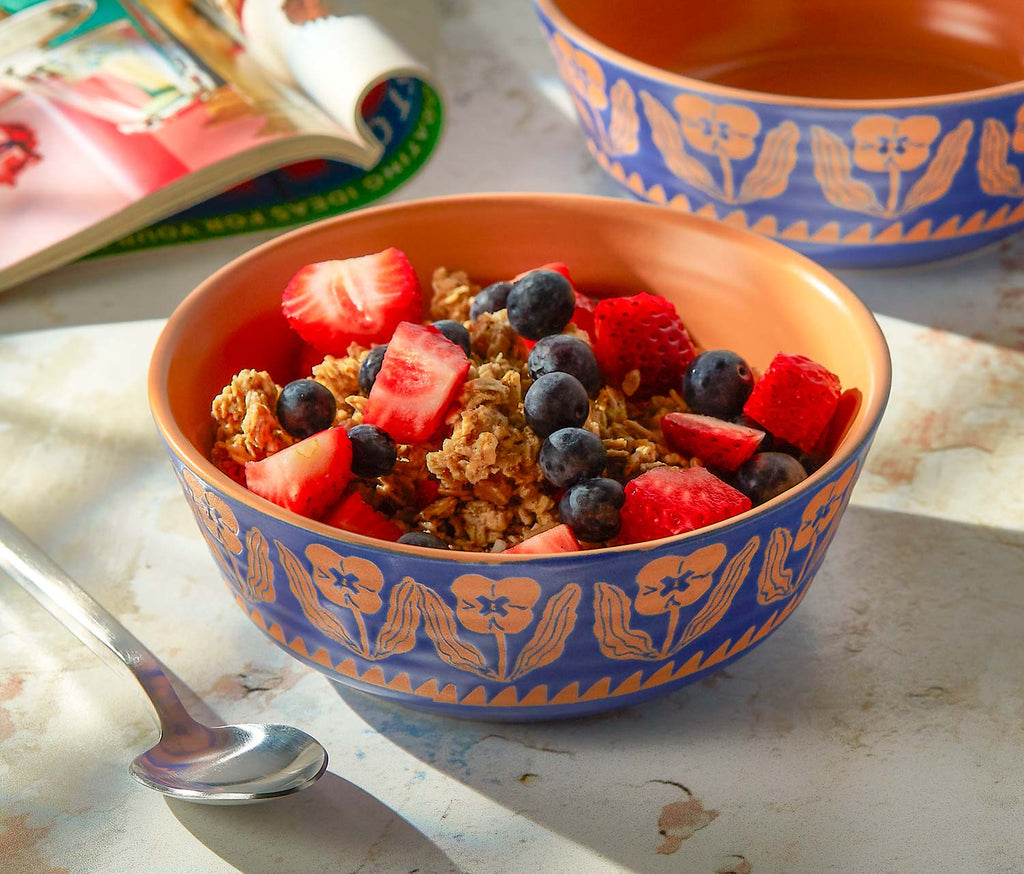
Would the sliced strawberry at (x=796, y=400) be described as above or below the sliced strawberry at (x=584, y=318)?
below

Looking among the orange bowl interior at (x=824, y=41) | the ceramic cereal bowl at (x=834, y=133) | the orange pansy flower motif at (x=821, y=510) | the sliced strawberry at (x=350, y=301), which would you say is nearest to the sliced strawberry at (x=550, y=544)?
the orange pansy flower motif at (x=821, y=510)

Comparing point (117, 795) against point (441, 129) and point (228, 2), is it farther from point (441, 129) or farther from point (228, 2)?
point (228, 2)

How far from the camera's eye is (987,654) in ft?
2.36

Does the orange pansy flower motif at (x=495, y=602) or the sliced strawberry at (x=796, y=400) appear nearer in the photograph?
the orange pansy flower motif at (x=495, y=602)

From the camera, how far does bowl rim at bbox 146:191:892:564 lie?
0.55m

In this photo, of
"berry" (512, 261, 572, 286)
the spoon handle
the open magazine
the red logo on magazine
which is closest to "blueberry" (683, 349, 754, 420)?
"berry" (512, 261, 572, 286)

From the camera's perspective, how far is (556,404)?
25.5 inches

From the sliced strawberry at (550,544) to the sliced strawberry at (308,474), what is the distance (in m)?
0.11

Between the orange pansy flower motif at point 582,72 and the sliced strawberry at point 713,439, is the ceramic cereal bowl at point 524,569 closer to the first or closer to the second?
the sliced strawberry at point 713,439

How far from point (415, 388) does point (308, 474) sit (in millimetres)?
77

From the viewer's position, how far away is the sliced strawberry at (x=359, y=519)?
638mm

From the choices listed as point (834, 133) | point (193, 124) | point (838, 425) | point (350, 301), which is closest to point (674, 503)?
point (838, 425)

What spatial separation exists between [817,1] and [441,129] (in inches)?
16.3

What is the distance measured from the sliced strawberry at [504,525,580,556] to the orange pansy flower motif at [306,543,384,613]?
73 mm
